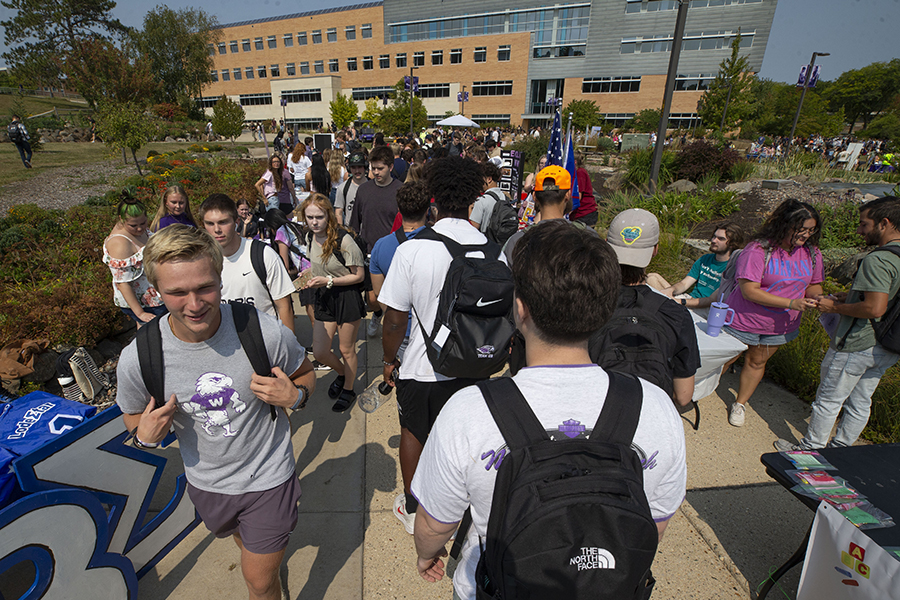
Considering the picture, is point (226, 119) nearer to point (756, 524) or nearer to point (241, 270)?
point (241, 270)

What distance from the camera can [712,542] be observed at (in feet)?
9.15

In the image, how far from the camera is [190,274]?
62.4 inches

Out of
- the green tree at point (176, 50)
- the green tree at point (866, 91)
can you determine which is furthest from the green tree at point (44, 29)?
the green tree at point (866, 91)

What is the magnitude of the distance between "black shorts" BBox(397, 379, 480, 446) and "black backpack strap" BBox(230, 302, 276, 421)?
0.91 meters

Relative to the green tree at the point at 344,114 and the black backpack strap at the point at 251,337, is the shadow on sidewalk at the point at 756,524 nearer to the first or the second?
the black backpack strap at the point at 251,337

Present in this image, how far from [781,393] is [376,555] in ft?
14.3

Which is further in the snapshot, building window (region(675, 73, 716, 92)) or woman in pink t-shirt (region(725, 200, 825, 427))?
building window (region(675, 73, 716, 92))

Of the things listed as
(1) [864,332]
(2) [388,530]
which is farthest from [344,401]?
(1) [864,332]

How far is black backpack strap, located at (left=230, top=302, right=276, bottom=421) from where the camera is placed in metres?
1.77

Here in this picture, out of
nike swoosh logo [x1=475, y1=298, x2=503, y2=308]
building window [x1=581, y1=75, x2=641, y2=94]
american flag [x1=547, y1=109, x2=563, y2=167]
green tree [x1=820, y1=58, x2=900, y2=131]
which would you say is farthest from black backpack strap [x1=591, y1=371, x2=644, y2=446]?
green tree [x1=820, y1=58, x2=900, y2=131]

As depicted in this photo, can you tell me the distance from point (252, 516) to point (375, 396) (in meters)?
1.87

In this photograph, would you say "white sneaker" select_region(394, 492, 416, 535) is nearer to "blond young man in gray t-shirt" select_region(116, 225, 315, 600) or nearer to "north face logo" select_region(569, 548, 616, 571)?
"blond young man in gray t-shirt" select_region(116, 225, 315, 600)

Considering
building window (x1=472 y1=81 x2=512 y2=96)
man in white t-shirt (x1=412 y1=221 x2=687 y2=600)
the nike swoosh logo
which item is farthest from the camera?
building window (x1=472 y1=81 x2=512 y2=96)

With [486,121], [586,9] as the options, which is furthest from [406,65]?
[586,9]
